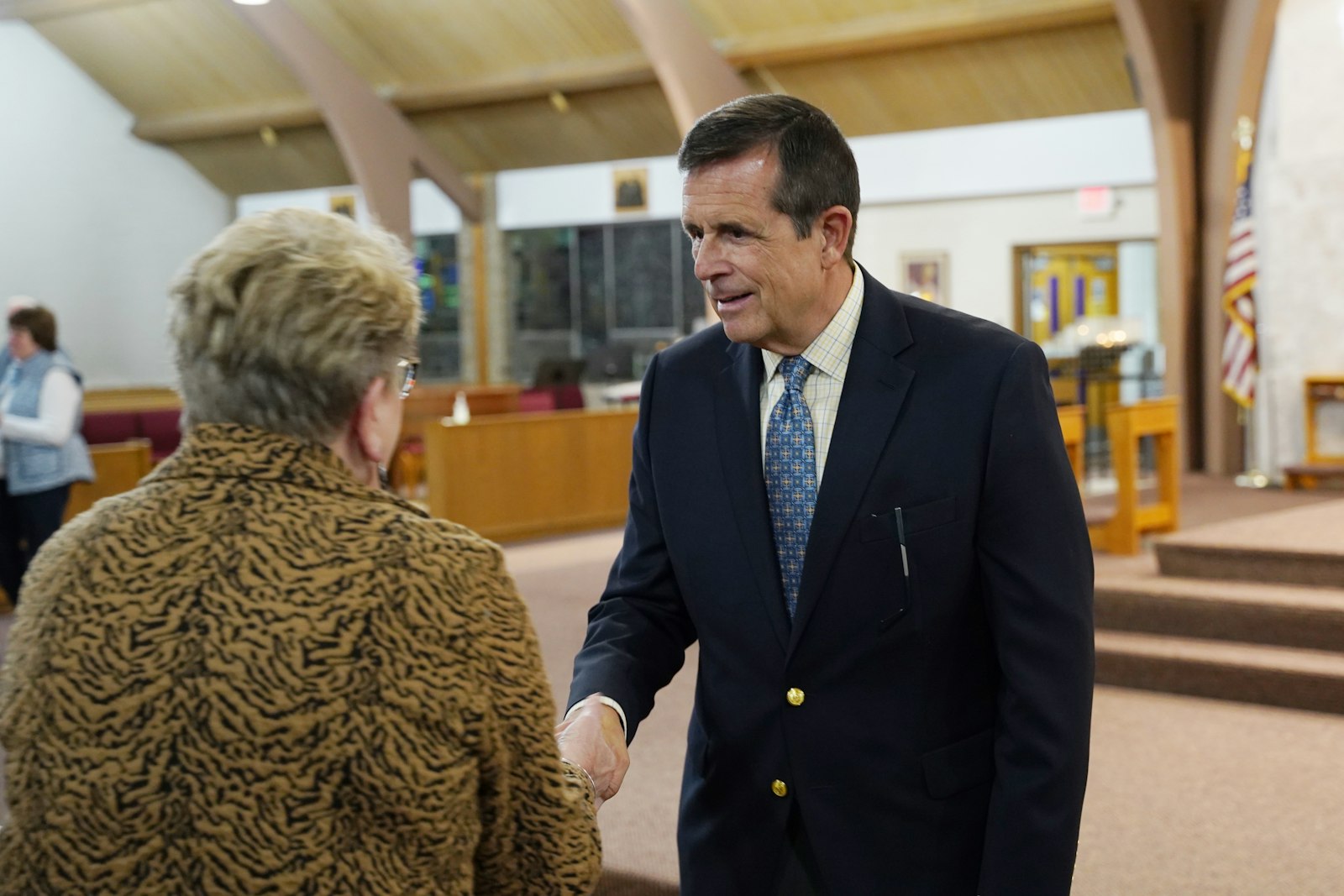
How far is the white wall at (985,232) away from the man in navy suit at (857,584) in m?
12.7

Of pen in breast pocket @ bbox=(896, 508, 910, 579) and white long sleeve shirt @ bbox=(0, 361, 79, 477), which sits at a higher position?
white long sleeve shirt @ bbox=(0, 361, 79, 477)

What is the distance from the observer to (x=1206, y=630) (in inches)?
221

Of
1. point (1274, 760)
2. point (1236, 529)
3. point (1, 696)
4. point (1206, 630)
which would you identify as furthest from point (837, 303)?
point (1236, 529)

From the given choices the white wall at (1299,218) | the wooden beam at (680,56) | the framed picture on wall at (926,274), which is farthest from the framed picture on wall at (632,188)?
the white wall at (1299,218)

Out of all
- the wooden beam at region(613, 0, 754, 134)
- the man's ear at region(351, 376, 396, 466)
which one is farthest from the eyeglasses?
the wooden beam at region(613, 0, 754, 134)

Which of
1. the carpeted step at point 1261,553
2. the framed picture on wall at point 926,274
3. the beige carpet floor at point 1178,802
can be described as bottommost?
the beige carpet floor at point 1178,802

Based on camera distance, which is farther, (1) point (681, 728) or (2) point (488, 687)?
(1) point (681, 728)

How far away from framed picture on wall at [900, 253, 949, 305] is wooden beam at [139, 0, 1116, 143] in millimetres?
3048

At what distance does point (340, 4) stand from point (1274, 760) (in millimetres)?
11846

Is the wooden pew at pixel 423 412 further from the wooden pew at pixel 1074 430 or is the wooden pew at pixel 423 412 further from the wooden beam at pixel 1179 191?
the wooden pew at pixel 1074 430

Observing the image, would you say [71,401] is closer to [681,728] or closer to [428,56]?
[681,728]

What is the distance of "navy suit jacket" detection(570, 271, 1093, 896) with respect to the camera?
156 centimetres

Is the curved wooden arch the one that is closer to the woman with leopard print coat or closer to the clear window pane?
the clear window pane

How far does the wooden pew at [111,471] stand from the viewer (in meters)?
8.55
